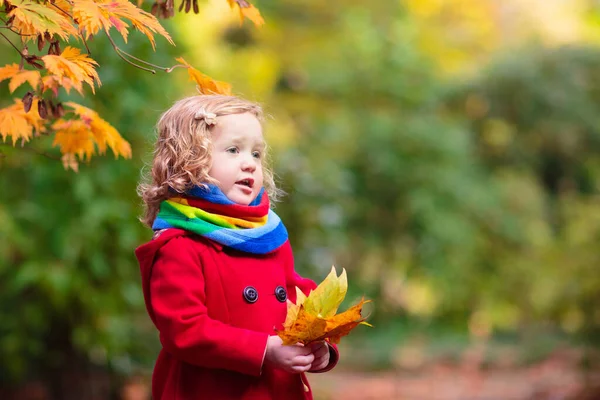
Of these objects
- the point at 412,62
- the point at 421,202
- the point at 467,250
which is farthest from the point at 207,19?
the point at 467,250

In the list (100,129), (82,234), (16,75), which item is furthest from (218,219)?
(82,234)

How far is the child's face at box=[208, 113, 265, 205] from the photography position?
231cm

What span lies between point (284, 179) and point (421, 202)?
311 centimetres

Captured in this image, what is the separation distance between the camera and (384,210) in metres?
10.8

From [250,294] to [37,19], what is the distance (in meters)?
0.88

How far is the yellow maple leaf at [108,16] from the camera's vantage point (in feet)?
7.19

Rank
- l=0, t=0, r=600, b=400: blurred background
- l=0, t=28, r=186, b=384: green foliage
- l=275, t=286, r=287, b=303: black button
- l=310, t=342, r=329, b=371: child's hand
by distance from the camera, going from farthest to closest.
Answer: l=0, t=0, r=600, b=400: blurred background, l=0, t=28, r=186, b=384: green foliage, l=275, t=286, r=287, b=303: black button, l=310, t=342, r=329, b=371: child's hand

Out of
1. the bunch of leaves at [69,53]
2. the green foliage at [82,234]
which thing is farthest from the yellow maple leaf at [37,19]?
the green foliage at [82,234]

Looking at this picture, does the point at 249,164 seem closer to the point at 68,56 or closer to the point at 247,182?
the point at 247,182

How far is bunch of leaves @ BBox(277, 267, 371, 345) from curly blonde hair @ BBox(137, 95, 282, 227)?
41 cm

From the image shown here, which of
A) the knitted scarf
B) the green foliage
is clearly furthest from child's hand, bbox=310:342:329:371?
the green foliage

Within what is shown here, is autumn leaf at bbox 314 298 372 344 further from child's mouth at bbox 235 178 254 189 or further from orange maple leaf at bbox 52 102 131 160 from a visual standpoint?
orange maple leaf at bbox 52 102 131 160

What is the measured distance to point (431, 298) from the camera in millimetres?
11492

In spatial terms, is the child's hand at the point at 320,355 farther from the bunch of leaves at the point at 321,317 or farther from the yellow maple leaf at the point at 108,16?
the yellow maple leaf at the point at 108,16
